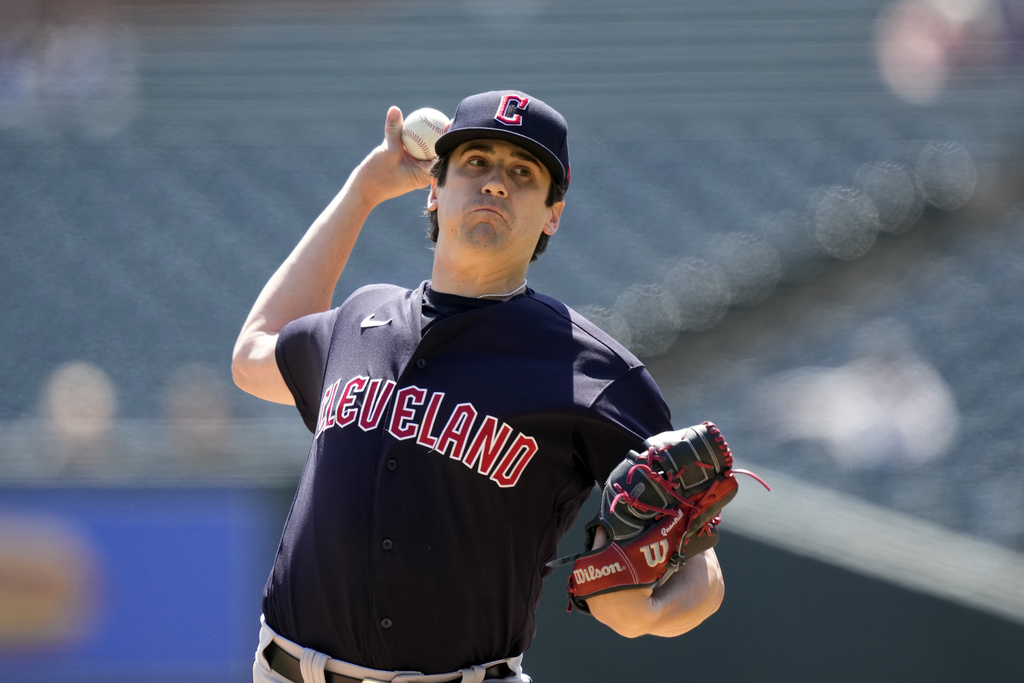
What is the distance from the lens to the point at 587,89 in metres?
4.78

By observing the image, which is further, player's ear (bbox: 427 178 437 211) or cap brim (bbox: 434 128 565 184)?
player's ear (bbox: 427 178 437 211)

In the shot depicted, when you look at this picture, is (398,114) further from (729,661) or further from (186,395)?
(186,395)

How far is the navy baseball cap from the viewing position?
1708mm

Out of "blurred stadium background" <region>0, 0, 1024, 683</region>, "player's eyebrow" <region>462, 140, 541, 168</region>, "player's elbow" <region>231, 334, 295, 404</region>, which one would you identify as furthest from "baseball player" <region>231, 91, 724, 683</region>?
"blurred stadium background" <region>0, 0, 1024, 683</region>

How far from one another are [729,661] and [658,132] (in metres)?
2.67

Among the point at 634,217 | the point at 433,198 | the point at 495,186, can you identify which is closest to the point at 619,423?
the point at 495,186

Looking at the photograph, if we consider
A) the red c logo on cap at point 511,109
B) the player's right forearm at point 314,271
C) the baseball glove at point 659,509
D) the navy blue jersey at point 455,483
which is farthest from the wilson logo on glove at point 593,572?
the player's right forearm at point 314,271

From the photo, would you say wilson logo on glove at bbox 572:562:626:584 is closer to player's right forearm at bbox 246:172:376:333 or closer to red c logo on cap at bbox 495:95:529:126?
red c logo on cap at bbox 495:95:529:126

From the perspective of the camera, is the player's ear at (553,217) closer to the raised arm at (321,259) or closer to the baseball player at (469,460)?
the baseball player at (469,460)

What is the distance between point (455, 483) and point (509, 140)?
53cm

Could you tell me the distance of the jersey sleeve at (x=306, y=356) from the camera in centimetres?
186

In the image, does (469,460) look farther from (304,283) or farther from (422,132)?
(422,132)

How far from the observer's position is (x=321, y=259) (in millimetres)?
2055

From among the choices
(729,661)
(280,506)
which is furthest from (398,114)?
(729,661)
